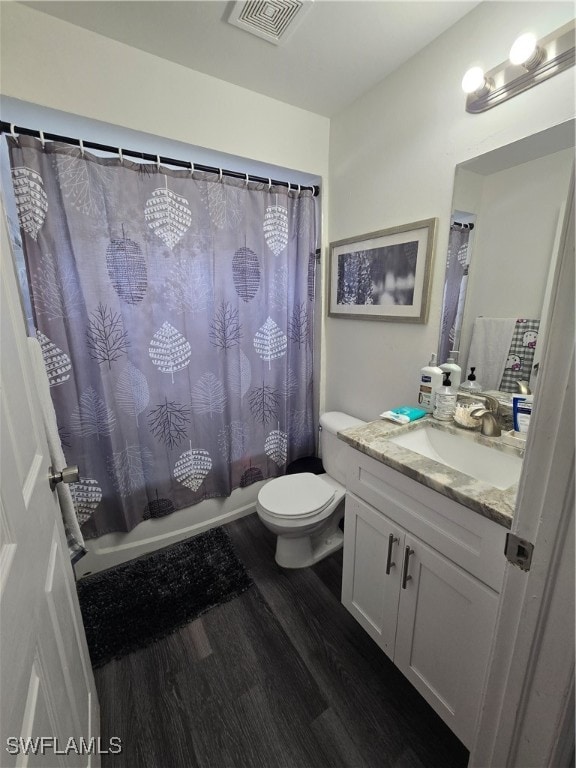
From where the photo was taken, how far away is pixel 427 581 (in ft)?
3.39

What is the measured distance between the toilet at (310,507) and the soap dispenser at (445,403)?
51cm

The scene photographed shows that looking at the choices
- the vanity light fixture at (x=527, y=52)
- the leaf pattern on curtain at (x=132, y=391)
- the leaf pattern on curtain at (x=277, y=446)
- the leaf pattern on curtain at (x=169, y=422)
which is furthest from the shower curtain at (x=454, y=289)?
the leaf pattern on curtain at (x=132, y=391)

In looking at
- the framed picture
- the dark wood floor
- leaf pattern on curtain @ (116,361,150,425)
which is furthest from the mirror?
leaf pattern on curtain @ (116,361,150,425)

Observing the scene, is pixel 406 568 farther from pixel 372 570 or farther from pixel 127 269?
pixel 127 269

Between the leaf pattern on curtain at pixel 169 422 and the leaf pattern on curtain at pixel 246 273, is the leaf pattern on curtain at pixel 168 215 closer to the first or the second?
the leaf pattern on curtain at pixel 246 273

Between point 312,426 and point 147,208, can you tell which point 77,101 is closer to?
point 147,208

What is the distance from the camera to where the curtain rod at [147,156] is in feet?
4.15

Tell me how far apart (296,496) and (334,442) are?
40 cm

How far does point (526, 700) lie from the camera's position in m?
0.63

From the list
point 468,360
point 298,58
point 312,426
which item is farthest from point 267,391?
point 298,58

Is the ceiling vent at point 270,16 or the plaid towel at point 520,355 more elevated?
the ceiling vent at point 270,16

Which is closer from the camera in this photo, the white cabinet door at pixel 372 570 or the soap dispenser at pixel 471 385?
the white cabinet door at pixel 372 570

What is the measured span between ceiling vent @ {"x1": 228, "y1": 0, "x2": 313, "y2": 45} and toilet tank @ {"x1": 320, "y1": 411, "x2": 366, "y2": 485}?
5.72 feet

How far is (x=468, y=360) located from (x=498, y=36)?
1.15 m
